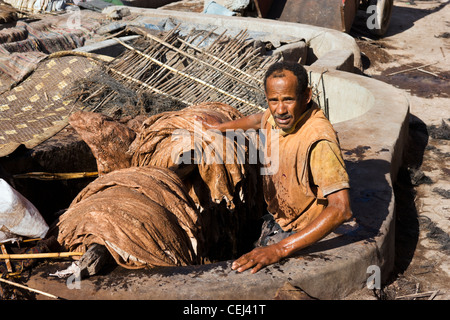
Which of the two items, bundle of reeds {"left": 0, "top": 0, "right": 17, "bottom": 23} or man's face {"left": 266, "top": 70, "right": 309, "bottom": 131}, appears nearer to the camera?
man's face {"left": 266, "top": 70, "right": 309, "bottom": 131}

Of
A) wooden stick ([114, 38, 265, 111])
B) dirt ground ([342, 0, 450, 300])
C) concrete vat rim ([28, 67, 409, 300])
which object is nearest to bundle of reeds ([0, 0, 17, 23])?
wooden stick ([114, 38, 265, 111])

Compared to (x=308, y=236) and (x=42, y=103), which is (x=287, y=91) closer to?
(x=308, y=236)

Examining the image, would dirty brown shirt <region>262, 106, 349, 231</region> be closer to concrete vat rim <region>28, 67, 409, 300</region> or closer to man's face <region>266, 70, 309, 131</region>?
man's face <region>266, 70, 309, 131</region>

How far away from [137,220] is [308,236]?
922 mm

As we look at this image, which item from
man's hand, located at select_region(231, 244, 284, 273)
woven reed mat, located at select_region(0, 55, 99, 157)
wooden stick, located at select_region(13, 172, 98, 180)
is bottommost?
wooden stick, located at select_region(13, 172, 98, 180)

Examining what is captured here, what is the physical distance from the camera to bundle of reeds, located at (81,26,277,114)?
604 centimetres

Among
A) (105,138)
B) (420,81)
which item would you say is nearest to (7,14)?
(105,138)

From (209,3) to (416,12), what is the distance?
557cm

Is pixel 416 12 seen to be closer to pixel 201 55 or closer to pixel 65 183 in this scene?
pixel 201 55

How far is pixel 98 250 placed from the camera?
9.00ft

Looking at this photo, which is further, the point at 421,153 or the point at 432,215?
the point at 421,153

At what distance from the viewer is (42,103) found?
5984 mm

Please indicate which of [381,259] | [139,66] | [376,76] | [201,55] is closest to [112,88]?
[139,66]

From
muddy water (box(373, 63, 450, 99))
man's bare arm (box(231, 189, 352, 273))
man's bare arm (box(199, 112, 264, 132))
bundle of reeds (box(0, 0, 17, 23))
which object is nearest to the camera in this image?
man's bare arm (box(231, 189, 352, 273))
